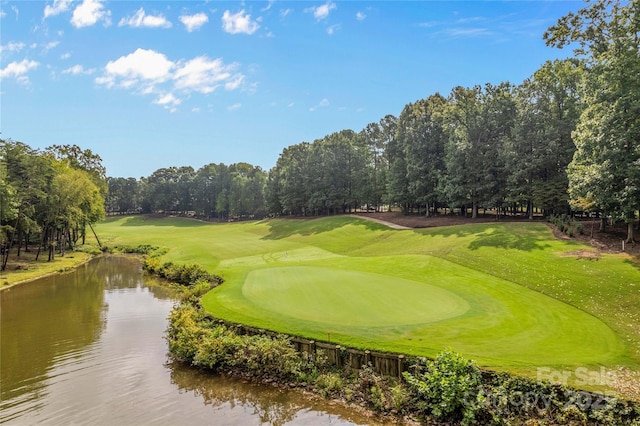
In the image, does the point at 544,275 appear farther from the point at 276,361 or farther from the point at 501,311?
the point at 276,361

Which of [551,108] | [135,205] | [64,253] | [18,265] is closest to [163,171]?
[135,205]

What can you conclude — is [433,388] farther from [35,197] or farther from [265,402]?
[35,197]

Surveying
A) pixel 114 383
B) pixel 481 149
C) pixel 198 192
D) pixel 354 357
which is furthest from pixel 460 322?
pixel 198 192

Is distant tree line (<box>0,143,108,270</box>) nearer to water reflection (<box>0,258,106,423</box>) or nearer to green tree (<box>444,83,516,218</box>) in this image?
water reflection (<box>0,258,106,423</box>)

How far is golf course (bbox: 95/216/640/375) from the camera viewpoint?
1238 cm

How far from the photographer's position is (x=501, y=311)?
1582cm

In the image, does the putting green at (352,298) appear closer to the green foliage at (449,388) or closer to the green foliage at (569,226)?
the green foliage at (449,388)

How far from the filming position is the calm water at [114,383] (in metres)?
10.4

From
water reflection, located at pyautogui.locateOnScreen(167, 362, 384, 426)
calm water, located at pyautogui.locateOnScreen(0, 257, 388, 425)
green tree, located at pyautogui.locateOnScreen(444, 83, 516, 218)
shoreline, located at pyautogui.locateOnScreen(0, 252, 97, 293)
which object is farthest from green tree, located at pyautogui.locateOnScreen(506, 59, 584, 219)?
shoreline, located at pyautogui.locateOnScreen(0, 252, 97, 293)

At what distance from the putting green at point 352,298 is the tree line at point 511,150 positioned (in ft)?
46.3

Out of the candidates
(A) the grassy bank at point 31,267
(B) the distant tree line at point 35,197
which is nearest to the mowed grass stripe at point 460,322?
(A) the grassy bank at point 31,267

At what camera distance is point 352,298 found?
17734 millimetres

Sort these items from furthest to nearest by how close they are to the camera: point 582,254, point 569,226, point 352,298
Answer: point 569,226 < point 582,254 < point 352,298

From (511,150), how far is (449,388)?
3302 cm
